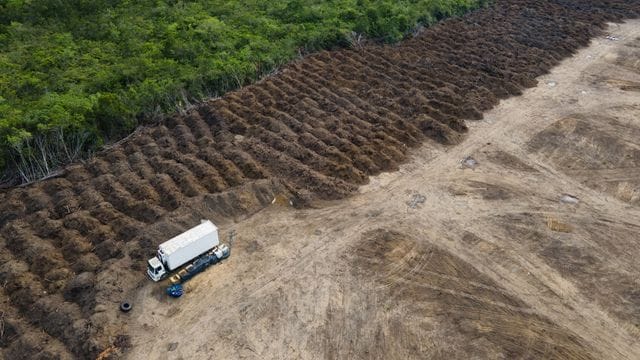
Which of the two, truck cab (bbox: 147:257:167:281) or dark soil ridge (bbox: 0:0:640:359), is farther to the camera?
truck cab (bbox: 147:257:167:281)

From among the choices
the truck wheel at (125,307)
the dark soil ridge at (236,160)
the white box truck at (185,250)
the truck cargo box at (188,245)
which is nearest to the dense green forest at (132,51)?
the dark soil ridge at (236,160)

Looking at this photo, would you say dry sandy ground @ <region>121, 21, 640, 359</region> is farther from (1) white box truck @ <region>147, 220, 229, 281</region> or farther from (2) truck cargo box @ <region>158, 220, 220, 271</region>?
(2) truck cargo box @ <region>158, 220, 220, 271</region>

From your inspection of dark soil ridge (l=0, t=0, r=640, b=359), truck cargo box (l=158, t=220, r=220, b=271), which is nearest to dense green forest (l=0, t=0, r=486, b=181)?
dark soil ridge (l=0, t=0, r=640, b=359)

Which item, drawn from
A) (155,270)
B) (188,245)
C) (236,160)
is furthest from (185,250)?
(236,160)

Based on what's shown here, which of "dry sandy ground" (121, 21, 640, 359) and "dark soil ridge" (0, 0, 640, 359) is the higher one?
"dark soil ridge" (0, 0, 640, 359)

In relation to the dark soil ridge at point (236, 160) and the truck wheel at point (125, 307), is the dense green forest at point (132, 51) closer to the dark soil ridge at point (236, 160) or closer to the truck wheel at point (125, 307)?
the dark soil ridge at point (236, 160)

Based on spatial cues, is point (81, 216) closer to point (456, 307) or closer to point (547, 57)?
point (456, 307)
